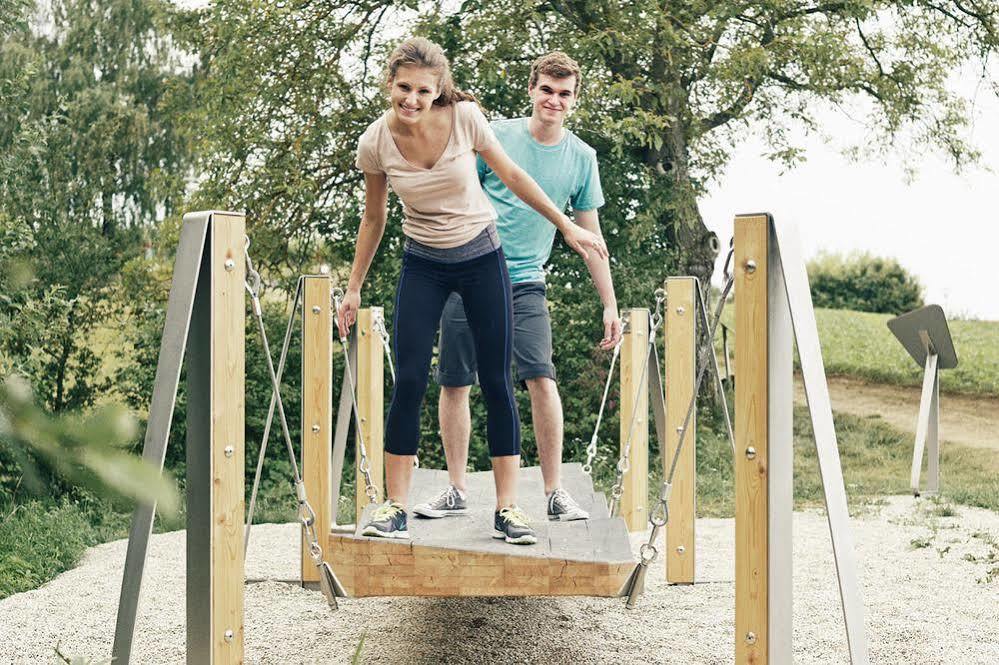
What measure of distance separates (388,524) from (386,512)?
4 cm

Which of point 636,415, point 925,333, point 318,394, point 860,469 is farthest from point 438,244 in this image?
point 860,469

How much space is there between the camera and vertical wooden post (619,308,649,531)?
17.3 ft

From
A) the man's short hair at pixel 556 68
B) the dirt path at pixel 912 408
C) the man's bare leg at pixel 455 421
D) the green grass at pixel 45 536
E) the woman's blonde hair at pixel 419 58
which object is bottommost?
the green grass at pixel 45 536

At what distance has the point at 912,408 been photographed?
1107 centimetres

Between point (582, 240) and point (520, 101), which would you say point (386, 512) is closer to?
point (582, 240)

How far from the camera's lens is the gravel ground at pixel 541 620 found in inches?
159

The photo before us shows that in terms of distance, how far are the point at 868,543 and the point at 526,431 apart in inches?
135

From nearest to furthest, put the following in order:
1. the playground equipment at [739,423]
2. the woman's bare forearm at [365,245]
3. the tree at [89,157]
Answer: the playground equipment at [739,423] → the woman's bare forearm at [365,245] → the tree at [89,157]

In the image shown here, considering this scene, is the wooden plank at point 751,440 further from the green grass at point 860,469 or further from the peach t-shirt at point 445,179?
the green grass at point 860,469

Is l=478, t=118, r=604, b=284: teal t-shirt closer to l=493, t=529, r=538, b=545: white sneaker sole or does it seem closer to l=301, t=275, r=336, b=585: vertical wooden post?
l=301, t=275, r=336, b=585: vertical wooden post

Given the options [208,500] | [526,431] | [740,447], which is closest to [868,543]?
[526,431]

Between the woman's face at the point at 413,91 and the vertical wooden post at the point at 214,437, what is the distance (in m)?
0.64

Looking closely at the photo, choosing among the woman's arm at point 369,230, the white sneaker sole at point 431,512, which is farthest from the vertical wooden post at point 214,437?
the white sneaker sole at point 431,512

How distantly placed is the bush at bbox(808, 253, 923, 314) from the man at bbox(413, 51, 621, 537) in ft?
32.6
